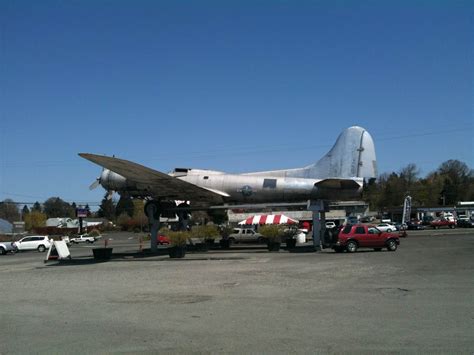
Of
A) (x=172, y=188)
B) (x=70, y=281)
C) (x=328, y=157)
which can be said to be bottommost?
(x=70, y=281)

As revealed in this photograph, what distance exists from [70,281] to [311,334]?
1172cm

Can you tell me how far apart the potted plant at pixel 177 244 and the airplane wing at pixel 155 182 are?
11.5 ft

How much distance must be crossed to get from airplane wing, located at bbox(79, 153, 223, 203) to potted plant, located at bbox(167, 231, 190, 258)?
137 inches

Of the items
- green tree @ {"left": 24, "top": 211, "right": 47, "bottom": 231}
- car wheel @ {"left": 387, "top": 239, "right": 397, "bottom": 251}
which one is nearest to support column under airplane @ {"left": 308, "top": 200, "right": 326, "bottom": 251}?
car wheel @ {"left": 387, "top": 239, "right": 397, "bottom": 251}

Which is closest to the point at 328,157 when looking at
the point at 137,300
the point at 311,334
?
the point at 137,300

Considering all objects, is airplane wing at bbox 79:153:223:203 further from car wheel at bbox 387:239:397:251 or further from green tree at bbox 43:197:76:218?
green tree at bbox 43:197:76:218

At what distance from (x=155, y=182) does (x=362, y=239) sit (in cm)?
1310

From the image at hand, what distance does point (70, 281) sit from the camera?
17547 mm

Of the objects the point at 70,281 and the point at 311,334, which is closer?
the point at 311,334

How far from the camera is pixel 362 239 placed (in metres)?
30.2

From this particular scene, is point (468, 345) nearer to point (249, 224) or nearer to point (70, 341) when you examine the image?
point (70, 341)

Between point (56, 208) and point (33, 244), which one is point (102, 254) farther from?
point (56, 208)

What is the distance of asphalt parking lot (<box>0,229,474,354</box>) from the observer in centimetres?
775

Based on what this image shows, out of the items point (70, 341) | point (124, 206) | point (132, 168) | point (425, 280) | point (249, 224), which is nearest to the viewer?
point (70, 341)
